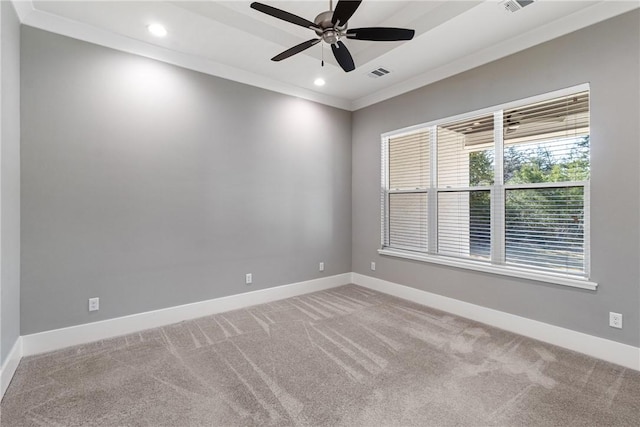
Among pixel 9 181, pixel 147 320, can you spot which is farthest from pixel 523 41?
pixel 147 320

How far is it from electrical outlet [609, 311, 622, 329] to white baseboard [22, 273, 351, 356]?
3.26 meters

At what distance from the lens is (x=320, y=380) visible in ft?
7.37

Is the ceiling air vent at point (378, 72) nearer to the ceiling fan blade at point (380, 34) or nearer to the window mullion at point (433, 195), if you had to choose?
the window mullion at point (433, 195)


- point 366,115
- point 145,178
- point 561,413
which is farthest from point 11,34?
point 561,413

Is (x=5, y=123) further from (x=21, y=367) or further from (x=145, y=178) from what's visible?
(x=21, y=367)

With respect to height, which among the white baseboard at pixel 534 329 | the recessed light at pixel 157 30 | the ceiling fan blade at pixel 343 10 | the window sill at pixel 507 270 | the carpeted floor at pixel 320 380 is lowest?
the carpeted floor at pixel 320 380

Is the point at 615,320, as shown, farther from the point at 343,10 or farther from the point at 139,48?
the point at 139,48

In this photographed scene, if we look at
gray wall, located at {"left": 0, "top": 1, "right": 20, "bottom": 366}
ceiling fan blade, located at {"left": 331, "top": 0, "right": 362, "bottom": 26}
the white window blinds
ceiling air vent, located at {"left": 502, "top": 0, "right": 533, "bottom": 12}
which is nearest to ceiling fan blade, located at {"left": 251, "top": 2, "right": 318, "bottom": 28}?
ceiling fan blade, located at {"left": 331, "top": 0, "right": 362, "bottom": 26}

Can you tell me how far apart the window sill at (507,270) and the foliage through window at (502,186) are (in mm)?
65

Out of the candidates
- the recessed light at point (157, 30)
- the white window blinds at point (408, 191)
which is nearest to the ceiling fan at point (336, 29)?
the recessed light at point (157, 30)

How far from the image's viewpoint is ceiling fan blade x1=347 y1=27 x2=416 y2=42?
7.14 feet

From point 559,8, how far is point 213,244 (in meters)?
4.10

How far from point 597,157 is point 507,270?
1.30 m

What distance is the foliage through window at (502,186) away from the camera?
2768mm
